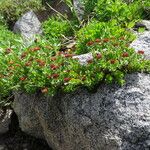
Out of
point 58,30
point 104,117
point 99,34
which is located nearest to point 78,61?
point 99,34

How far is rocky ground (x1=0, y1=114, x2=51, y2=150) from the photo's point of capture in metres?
7.29

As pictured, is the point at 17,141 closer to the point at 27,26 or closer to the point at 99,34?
the point at 99,34

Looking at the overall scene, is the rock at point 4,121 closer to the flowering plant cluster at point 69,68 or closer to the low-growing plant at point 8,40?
the flowering plant cluster at point 69,68

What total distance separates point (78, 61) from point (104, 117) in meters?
1.06

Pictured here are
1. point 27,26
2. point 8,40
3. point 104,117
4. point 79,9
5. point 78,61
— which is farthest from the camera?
point 27,26

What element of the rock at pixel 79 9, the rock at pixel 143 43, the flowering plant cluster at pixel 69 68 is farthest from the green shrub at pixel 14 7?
the rock at pixel 143 43

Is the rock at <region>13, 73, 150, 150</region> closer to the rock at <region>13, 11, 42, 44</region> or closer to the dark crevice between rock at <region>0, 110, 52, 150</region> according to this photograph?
the dark crevice between rock at <region>0, 110, 52, 150</region>

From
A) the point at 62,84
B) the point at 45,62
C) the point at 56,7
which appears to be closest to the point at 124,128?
the point at 62,84

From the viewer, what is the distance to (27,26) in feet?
37.6

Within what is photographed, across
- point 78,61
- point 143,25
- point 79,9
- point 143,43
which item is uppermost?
point 78,61

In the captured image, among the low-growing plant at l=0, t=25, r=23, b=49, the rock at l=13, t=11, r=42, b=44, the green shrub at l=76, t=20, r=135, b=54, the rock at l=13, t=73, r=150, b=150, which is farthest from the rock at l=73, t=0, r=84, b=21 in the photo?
the rock at l=13, t=73, r=150, b=150

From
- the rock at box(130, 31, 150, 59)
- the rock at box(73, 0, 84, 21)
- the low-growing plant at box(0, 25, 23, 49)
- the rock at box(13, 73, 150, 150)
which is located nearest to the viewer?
the rock at box(13, 73, 150, 150)

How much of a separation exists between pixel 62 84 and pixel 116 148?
4.23ft

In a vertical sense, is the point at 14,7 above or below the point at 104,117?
below
